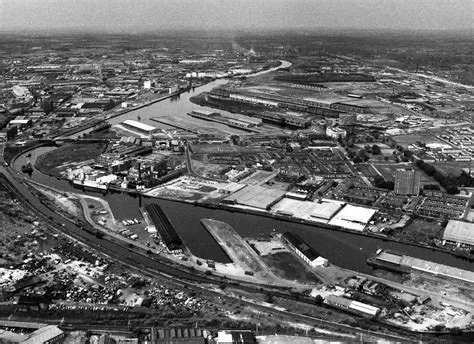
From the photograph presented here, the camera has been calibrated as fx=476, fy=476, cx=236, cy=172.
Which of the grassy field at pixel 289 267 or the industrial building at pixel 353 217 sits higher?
the industrial building at pixel 353 217

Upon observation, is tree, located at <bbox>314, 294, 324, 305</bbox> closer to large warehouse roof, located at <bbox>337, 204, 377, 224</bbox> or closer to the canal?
the canal

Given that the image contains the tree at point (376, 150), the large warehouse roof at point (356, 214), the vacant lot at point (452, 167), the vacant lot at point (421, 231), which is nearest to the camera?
the vacant lot at point (421, 231)

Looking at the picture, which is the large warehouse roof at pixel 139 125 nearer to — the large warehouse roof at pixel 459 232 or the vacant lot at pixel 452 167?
the vacant lot at pixel 452 167

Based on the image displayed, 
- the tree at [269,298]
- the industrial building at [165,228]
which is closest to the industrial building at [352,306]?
the tree at [269,298]

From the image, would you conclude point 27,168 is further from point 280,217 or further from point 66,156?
point 280,217

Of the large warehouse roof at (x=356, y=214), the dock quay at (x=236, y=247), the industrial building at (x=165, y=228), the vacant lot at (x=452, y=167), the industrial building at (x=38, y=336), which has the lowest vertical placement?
the industrial building at (x=38, y=336)

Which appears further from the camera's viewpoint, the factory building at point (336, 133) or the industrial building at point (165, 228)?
the factory building at point (336, 133)
